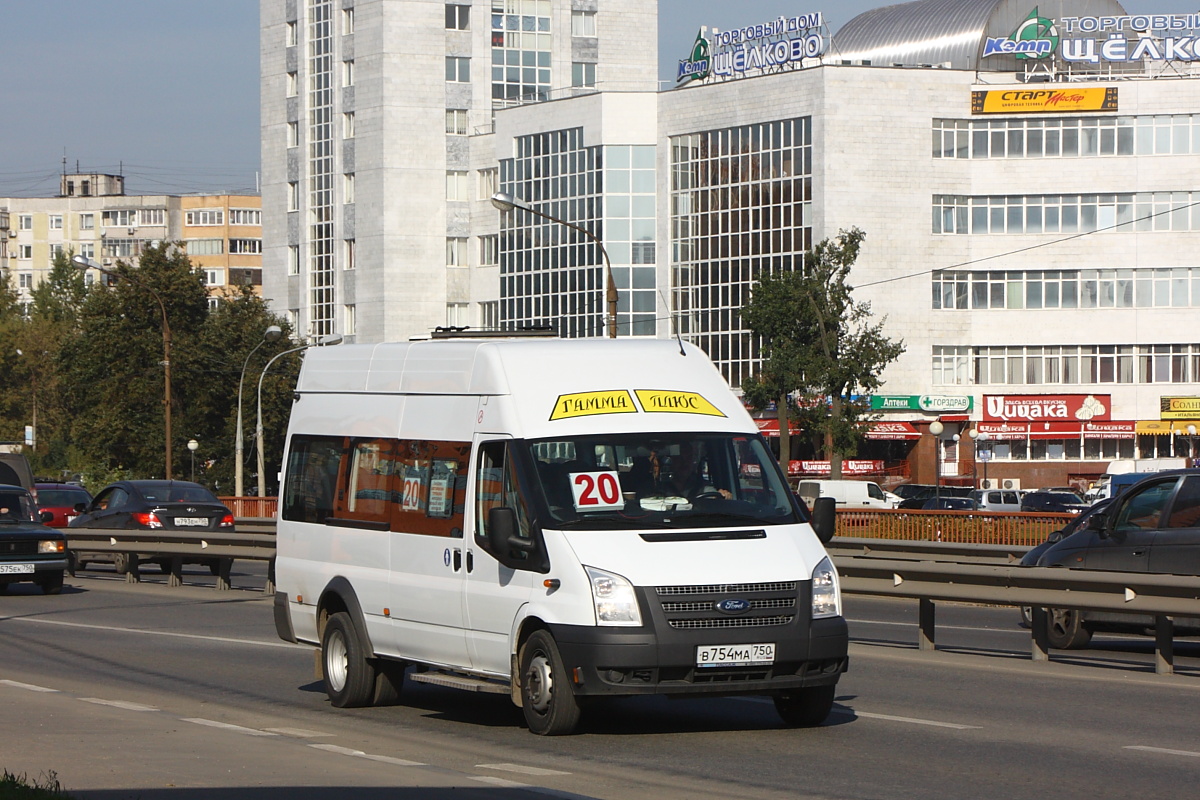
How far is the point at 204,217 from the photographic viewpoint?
160 m

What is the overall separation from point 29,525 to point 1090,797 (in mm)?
19992

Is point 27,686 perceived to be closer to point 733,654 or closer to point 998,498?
point 733,654

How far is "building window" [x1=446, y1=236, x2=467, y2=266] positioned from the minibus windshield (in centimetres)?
9030

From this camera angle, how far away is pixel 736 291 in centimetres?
8394

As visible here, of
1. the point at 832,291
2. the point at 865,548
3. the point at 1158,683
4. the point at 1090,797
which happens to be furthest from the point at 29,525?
the point at 832,291

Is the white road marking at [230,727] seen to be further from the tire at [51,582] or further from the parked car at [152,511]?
the parked car at [152,511]

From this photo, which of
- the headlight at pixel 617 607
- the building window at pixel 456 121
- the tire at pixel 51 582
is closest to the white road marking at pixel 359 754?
the headlight at pixel 617 607

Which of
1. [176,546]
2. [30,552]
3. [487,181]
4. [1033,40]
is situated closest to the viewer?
[30,552]

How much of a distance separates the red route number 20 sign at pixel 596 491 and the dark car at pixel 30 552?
16295 mm

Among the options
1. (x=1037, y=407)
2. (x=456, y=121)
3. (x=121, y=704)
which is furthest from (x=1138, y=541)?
(x=456, y=121)

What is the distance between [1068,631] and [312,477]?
7686mm

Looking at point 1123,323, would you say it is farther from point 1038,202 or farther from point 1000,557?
point 1000,557

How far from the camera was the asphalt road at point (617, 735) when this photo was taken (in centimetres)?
894

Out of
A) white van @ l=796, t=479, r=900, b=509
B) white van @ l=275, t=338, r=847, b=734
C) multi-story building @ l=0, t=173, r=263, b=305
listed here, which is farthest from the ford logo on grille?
multi-story building @ l=0, t=173, r=263, b=305
